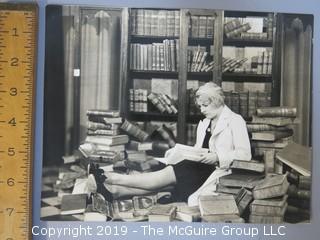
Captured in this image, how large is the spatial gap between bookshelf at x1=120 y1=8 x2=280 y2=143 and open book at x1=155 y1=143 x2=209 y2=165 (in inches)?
1.8

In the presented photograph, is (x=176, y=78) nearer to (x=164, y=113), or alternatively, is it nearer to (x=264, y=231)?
(x=164, y=113)

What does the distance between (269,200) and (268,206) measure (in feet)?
0.10

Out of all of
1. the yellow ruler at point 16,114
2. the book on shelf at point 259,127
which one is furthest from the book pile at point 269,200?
the yellow ruler at point 16,114

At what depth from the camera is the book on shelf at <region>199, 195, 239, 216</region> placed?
2.13 m

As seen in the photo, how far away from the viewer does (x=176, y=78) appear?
2.16 metres

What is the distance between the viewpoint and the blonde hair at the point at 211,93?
2.15 metres

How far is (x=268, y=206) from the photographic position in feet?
7.03

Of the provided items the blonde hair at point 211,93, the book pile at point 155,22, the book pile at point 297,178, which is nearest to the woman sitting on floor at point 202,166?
the blonde hair at point 211,93

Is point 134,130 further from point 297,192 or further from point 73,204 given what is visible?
point 297,192

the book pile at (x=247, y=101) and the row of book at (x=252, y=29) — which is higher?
the row of book at (x=252, y=29)

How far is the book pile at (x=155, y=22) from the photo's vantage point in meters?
2.13

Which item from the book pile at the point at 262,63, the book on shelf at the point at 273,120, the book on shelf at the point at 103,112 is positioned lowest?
the book on shelf at the point at 273,120

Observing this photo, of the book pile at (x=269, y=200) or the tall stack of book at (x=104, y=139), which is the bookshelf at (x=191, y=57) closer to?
the tall stack of book at (x=104, y=139)

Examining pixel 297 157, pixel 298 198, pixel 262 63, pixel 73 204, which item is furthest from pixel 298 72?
pixel 73 204
